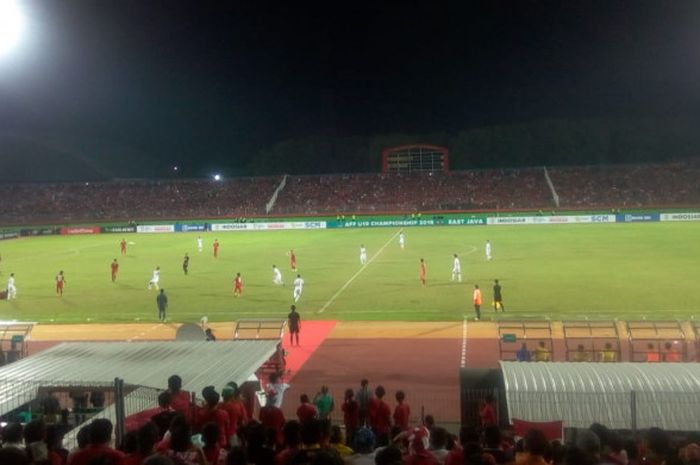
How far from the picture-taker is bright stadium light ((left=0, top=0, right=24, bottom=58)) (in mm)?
30016

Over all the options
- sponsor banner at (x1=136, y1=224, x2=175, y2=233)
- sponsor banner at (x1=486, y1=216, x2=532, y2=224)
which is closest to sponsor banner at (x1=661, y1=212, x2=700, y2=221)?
sponsor banner at (x1=486, y1=216, x2=532, y2=224)

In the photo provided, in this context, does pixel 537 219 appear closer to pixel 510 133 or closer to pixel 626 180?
pixel 626 180

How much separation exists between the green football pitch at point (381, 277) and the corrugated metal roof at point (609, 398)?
15.6 m

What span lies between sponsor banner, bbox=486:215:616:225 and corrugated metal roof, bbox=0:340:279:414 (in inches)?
2459

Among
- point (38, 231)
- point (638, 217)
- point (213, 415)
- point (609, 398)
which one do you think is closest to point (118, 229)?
point (38, 231)

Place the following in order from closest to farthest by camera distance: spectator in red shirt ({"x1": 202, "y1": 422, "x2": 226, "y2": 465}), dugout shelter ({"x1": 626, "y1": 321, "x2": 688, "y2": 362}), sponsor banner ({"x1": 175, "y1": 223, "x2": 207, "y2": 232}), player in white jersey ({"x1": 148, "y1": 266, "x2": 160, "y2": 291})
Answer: spectator in red shirt ({"x1": 202, "y1": 422, "x2": 226, "y2": 465}), dugout shelter ({"x1": 626, "y1": 321, "x2": 688, "y2": 362}), player in white jersey ({"x1": 148, "y1": 266, "x2": 160, "y2": 291}), sponsor banner ({"x1": 175, "y1": 223, "x2": 207, "y2": 232})

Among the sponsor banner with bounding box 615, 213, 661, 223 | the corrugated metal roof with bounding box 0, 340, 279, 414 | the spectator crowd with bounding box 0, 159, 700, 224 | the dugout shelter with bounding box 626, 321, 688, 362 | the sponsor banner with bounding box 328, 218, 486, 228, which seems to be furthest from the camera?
the spectator crowd with bounding box 0, 159, 700, 224

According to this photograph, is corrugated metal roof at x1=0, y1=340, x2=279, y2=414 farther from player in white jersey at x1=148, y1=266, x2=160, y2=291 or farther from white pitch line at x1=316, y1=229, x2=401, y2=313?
player in white jersey at x1=148, y1=266, x2=160, y2=291

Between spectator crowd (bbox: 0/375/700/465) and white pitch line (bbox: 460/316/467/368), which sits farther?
white pitch line (bbox: 460/316/467/368)

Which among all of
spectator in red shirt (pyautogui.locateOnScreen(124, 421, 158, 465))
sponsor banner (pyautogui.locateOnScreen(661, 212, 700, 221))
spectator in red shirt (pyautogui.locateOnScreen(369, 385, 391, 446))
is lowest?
spectator in red shirt (pyautogui.locateOnScreen(369, 385, 391, 446))

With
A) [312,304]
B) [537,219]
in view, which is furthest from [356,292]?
[537,219]

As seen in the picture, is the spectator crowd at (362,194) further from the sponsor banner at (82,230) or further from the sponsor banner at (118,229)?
the sponsor banner at (82,230)

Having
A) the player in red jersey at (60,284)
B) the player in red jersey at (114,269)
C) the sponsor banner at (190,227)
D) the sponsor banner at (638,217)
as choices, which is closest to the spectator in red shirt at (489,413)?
the player in red jersey at (60,284)

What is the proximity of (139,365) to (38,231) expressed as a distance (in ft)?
234
